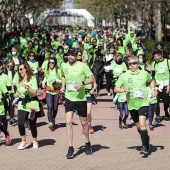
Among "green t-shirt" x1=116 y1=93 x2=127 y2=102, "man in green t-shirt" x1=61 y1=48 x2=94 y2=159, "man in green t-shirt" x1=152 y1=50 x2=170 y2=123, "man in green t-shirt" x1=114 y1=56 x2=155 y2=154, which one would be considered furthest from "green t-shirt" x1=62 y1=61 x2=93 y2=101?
"man in green t-shirt" x1=152 y1=50 x2=170 y2=123

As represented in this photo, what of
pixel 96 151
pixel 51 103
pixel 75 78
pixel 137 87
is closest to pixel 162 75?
pixel 51 103

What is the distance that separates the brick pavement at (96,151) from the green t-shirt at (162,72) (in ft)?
3.06

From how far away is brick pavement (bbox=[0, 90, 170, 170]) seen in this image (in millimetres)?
9883

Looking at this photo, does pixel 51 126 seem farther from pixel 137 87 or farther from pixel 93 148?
pixel 137 87

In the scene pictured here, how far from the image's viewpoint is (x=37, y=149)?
36.7 ft

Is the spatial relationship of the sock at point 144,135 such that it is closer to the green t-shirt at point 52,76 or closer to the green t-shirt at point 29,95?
the green t-shirt at point 29,95

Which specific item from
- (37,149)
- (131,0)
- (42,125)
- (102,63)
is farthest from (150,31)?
(37,149)

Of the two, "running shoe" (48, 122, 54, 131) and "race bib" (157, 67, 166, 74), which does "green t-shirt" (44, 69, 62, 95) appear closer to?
"running shoe" (48, 122, 54, 131)

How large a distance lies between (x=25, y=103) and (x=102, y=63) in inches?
335

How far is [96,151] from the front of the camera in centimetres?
1097

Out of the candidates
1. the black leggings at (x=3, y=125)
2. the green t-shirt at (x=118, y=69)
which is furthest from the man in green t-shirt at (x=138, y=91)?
the green t-shirt at (x=118, y=69)

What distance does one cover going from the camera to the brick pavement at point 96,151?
9883 mm

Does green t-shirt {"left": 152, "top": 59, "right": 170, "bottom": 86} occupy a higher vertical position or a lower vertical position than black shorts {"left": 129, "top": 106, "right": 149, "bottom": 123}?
higher

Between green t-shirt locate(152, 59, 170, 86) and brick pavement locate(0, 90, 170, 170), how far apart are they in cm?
93
